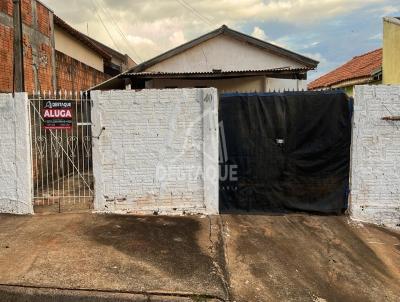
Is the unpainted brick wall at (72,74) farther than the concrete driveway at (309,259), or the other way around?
the unpainted brick wall at (72,74)

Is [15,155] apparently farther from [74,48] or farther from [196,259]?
[74,48]

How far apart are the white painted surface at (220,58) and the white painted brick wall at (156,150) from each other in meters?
6.02

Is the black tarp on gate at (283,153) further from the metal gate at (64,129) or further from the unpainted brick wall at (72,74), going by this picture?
the unpainted brick wall at (72,74)

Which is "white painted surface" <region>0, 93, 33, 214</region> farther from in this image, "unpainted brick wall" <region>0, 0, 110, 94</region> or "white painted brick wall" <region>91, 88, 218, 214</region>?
"unpainted brick wall" <region>0, 0, 110, 94</region>

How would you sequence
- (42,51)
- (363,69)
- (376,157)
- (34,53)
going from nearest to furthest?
(376,157), (34,53), (42,51), (363,69)

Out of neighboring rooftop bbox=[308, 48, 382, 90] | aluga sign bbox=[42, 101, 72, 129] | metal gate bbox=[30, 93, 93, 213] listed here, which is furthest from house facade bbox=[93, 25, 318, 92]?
aluga sign bbox=[42, 101, 72, 129]

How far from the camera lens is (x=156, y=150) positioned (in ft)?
21.6

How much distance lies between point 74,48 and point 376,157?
1159 cm

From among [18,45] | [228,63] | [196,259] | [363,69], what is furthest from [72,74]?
[363,69]

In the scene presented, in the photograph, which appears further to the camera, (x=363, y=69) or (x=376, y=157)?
(x=363, y=69)

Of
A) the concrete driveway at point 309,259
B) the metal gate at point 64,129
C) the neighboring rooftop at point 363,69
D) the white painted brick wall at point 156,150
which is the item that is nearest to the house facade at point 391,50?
the neighboring rooftop at point 363,69

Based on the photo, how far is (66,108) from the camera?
21.9ft

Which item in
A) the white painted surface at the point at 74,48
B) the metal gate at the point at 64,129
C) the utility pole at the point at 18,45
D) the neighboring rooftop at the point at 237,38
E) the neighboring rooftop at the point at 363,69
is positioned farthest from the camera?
the neighboring rooftop at the point at 363,69

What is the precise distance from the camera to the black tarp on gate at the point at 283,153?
6598 mm
